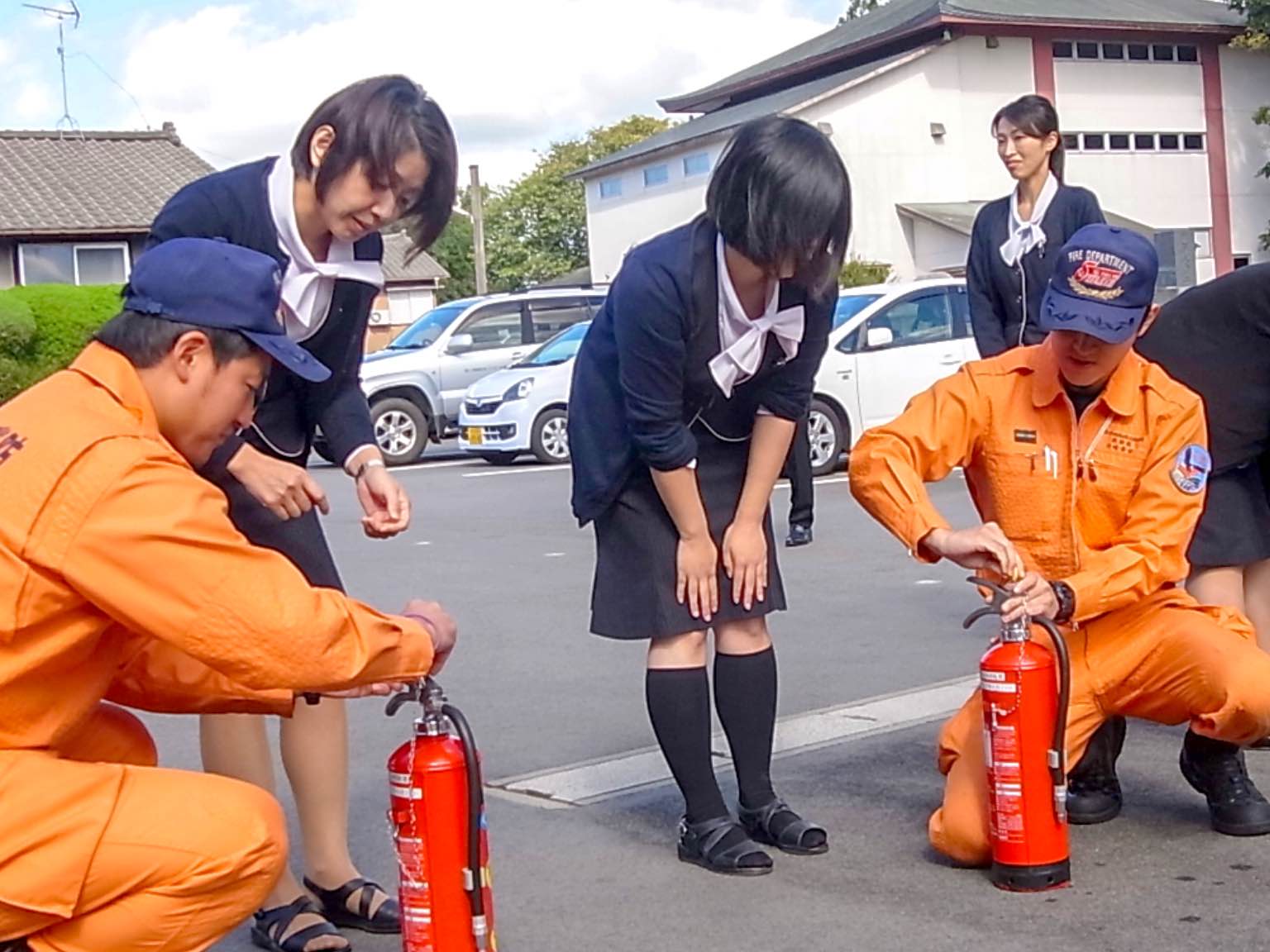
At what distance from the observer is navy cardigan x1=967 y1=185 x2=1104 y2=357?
6.79 m

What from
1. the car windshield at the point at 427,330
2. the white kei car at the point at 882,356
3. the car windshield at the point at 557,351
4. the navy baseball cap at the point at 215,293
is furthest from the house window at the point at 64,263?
the navy baseball cap at the point at 215,293

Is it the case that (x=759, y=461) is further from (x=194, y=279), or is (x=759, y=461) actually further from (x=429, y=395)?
(x=429, y=395)

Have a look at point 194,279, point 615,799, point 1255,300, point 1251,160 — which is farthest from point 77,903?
point 1251,160

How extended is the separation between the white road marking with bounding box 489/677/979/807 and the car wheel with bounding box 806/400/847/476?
8822 millimetres

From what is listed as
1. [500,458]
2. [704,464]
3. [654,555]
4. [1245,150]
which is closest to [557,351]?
[500,458]

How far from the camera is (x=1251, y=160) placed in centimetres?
4556

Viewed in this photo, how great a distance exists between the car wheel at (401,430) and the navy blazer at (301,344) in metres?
15.0

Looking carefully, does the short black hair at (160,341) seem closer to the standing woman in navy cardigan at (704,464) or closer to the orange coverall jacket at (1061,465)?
the standing woman in navy cardigan at (704,464)

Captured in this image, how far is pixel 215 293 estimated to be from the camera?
299 centimetres

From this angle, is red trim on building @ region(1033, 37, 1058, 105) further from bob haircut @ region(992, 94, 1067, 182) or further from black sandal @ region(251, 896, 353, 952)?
black sandal @ region(251, 896, 353, 952)

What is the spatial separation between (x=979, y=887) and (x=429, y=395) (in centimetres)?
1581

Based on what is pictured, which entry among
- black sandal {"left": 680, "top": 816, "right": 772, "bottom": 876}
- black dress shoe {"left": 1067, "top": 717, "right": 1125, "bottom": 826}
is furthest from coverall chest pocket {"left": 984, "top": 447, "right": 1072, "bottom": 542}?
black sandal {"left": 680, "top": 816, "right": 772, "bottom": 876}

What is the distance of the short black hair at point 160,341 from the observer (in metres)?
Result: 2.97

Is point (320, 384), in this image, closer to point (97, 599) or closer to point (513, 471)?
point (97, 599)
